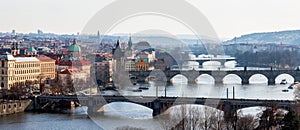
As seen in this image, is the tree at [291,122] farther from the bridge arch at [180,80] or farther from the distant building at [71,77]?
the bridge arch at [180,80]

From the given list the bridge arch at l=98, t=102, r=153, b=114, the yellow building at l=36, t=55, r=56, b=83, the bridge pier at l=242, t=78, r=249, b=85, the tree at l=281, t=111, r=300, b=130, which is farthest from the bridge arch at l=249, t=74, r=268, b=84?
the tree at l=281, t=111, r=300, b=130

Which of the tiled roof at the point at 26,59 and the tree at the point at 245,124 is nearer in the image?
the tree at the point at 245,124

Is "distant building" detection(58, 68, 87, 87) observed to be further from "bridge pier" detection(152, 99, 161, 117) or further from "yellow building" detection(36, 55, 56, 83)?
"bridge pier" detection(152, 99, 161, 117)

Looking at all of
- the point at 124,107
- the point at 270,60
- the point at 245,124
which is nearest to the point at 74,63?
the point at 124,107

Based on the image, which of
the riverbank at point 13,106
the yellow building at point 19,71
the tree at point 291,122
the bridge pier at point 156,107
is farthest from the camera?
the yellow building at point 19,71

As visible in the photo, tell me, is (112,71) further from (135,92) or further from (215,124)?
(215,124)

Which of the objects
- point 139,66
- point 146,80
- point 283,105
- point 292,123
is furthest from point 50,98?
point 139,66

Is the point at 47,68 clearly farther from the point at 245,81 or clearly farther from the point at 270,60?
the point at 270,60

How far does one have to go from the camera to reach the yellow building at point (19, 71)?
2312cm

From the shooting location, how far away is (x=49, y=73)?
26.9 meters

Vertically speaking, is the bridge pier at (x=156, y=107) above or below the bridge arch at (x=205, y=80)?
below

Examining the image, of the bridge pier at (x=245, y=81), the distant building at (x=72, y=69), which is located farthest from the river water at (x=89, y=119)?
the bridge pier at (x=245, y=81)

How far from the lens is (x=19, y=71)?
2406 centimetres

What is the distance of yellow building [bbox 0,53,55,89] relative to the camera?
23.1m
